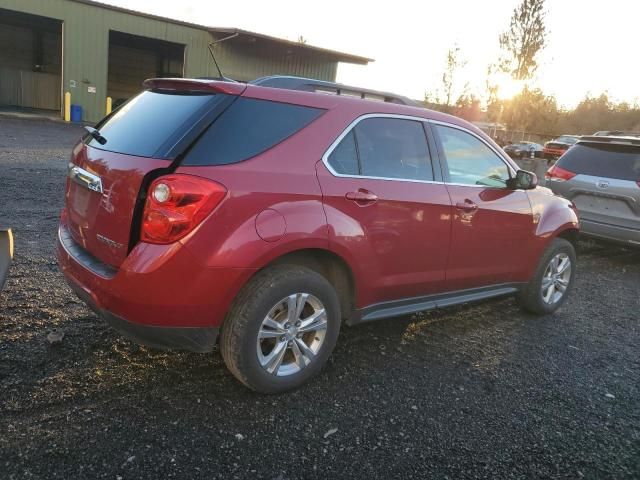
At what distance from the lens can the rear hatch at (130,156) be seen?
8.86 feet

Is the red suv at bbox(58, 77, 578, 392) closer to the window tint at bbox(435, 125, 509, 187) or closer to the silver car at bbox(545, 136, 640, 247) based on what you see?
the window tint at bbox(435, 125, 509, 187)

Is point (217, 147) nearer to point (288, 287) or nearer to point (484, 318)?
point (288, 287)

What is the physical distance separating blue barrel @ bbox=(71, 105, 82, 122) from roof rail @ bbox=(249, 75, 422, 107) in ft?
69.6

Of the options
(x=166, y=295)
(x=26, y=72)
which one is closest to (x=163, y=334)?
(x=166, y=295)

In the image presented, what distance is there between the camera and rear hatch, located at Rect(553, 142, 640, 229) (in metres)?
6.82

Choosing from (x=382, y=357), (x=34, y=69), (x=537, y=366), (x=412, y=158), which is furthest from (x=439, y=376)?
(x=34, y=69)

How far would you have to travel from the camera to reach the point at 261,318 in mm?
2857

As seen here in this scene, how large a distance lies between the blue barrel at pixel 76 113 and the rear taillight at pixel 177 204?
22213 millimetres

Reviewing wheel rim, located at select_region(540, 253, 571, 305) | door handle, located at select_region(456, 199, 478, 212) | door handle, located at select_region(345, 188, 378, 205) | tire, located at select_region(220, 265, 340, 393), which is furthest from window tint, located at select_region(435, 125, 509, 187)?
tire, located at select_region(220, 265, 340, 393)

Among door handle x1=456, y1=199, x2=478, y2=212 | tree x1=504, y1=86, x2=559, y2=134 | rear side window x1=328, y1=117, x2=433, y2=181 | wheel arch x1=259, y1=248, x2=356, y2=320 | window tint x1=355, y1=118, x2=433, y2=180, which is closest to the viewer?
wheel arch x1=259, y1=248, x2=356, y2=320

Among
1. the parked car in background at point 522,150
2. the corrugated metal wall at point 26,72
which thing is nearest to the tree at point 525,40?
the parked car in background at point 522,150

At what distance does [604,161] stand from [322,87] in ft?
17.3

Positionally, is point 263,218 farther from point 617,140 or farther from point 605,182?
point 617,140

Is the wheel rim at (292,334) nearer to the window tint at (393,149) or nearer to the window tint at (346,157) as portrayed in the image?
the window tint at (346,157)
